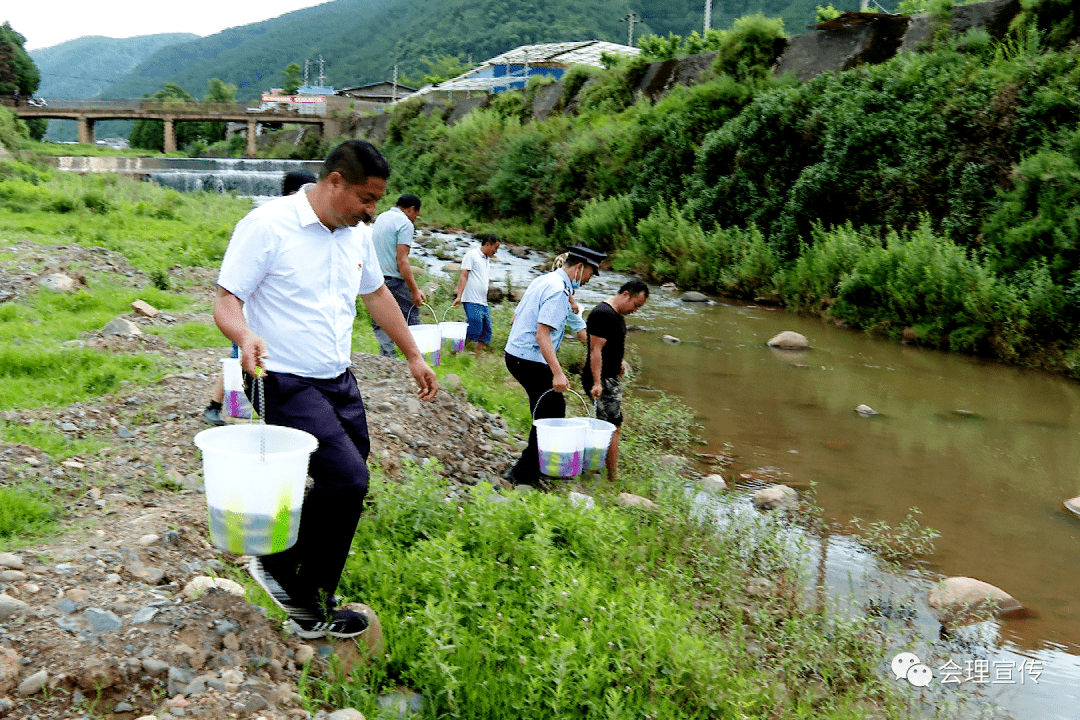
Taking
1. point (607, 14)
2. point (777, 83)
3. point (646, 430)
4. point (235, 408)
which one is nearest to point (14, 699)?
point (235, 408)

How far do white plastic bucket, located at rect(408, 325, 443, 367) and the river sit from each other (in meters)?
2.97

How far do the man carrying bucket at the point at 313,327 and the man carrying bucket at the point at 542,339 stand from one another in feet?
9.56

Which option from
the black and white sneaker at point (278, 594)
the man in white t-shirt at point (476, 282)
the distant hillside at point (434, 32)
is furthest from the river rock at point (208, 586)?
the distant hillside at point (434, 32)

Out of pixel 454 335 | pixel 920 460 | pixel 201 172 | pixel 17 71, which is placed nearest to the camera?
pixel 920 460

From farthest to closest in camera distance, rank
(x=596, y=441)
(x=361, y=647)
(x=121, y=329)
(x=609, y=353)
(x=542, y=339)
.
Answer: (x=121, y=329) < (x=609, y=353) < (x=596, y=441) < (x=542, y=339) < (x=361, y=647)

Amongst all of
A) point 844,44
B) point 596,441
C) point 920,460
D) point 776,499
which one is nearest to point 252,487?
point 596,441

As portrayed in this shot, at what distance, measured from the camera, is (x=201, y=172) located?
1752 inches

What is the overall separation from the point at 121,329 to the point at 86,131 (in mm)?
73211

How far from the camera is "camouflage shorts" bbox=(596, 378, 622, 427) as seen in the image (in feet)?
23.3

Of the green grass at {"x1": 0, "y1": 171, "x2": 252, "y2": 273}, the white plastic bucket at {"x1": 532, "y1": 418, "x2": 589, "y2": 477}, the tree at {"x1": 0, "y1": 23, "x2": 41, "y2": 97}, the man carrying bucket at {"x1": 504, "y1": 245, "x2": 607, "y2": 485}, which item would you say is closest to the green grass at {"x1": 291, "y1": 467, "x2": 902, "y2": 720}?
the white plastic bucket at {"x1": 532, "y1": 418, "x2": 589, "y2": 477}

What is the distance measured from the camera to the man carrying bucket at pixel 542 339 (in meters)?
6.31

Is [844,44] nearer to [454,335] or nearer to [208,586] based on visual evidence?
[454,335]

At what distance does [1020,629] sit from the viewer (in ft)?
17.9

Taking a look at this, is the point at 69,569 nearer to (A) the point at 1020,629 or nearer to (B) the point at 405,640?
(B) the point at 405,640
